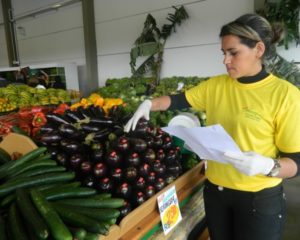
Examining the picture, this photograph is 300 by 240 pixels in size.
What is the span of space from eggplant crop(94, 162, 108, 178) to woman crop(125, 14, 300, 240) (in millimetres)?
553

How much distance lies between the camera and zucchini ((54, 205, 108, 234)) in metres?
0.92

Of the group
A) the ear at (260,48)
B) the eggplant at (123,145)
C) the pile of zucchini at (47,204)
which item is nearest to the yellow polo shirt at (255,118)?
the ear at (260,48)

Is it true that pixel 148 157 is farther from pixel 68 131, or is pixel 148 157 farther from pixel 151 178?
pixel 68 131

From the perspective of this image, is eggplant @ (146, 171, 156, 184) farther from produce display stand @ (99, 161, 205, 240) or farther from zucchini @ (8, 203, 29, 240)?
zucchini @ (8, 203, 29, 240)

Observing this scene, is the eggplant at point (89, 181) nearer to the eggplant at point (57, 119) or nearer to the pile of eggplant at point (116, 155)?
the pile of eggplant at point (116, 155)

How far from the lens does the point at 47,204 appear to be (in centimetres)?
94

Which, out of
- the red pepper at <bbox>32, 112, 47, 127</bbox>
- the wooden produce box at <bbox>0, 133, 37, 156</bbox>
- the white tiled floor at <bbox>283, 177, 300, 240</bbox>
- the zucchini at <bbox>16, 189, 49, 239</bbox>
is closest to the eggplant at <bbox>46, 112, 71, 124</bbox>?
the wooden produce box at <bbox>0, 133, 37, 156</bbox>

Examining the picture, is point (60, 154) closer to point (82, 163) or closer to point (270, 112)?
point (82, 163)

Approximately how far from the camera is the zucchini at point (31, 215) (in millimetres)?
816

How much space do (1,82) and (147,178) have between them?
16.6ft

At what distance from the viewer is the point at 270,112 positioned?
1.11 metres

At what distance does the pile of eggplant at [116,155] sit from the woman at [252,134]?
0.29 metres

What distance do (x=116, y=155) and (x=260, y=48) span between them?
813 millimetres

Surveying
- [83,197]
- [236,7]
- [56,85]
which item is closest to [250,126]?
[83,197]
